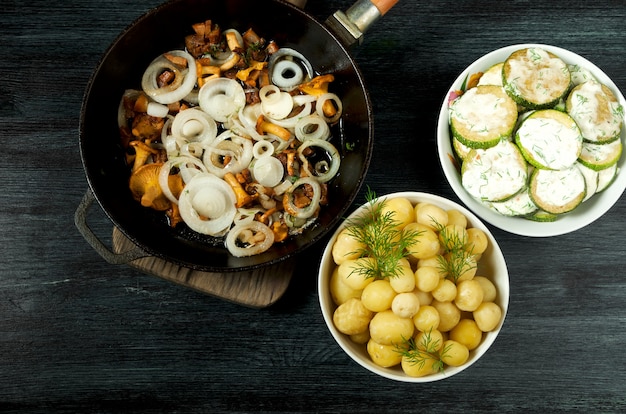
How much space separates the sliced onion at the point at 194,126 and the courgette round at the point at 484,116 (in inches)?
27.5

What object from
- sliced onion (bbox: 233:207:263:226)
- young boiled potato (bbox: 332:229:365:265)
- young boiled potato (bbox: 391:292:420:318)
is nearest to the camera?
young boiled potato (bbox: 391:292:420:318)

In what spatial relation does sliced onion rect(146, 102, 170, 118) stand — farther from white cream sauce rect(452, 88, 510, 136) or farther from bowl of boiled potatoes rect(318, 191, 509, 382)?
white cream sauce rect(452, 88, 510, 136)

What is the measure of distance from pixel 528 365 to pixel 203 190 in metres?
1.16

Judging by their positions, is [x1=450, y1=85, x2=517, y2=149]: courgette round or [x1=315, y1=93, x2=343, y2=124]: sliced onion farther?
[x1=315, y1=93, x2=343, y2=124]: sliced onion

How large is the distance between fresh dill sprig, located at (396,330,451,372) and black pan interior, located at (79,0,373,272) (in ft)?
1.22

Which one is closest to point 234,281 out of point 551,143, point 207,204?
point 207,204

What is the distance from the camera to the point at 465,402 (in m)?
1.94

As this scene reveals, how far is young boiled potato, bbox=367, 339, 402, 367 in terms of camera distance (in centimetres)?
163

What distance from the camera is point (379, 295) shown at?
1.59 meters

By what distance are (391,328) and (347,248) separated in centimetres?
24

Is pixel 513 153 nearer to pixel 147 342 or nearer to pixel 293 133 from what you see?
pixel 293 133

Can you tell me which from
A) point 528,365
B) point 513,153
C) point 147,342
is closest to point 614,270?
point 528,365

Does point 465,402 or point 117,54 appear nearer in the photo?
point 117,54

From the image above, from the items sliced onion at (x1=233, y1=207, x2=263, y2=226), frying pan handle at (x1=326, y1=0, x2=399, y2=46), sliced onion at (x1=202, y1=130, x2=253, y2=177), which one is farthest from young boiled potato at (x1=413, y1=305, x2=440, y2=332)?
frying pan handle at (x1=326, y1=0, x2=399, y2=46)
